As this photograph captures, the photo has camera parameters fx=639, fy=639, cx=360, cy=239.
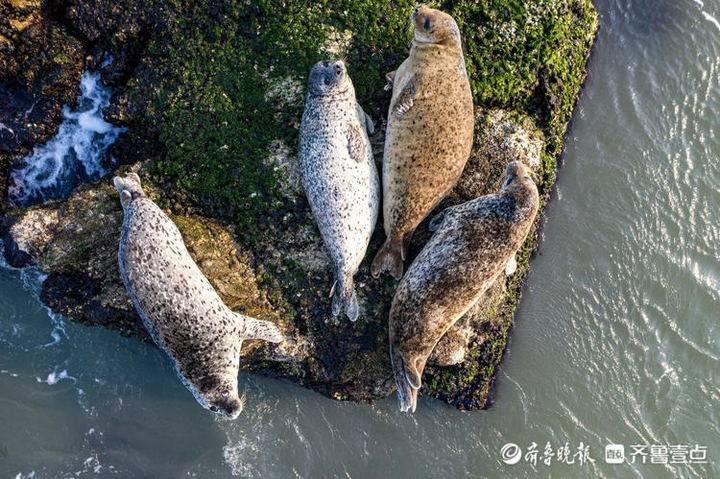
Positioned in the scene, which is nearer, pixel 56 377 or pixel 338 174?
pixel 338 174

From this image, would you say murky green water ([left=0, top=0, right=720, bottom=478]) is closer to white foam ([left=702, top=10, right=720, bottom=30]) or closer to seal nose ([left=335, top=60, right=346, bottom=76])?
white foam ([left=702, top=10, right=720, bottom=30])

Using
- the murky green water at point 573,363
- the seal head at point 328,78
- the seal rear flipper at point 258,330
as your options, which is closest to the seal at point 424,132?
the seal head at point 328,78

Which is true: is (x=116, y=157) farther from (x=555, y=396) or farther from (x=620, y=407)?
(x=620, y=407)

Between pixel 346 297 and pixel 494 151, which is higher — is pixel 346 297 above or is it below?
below

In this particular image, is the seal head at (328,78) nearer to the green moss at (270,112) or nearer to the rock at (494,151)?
the green moss at (270,112)

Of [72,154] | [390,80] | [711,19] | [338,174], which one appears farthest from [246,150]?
[711,19]

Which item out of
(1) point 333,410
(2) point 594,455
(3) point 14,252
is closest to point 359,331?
(1) point 333,410

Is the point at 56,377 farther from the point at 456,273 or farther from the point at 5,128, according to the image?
the point at 456,273
